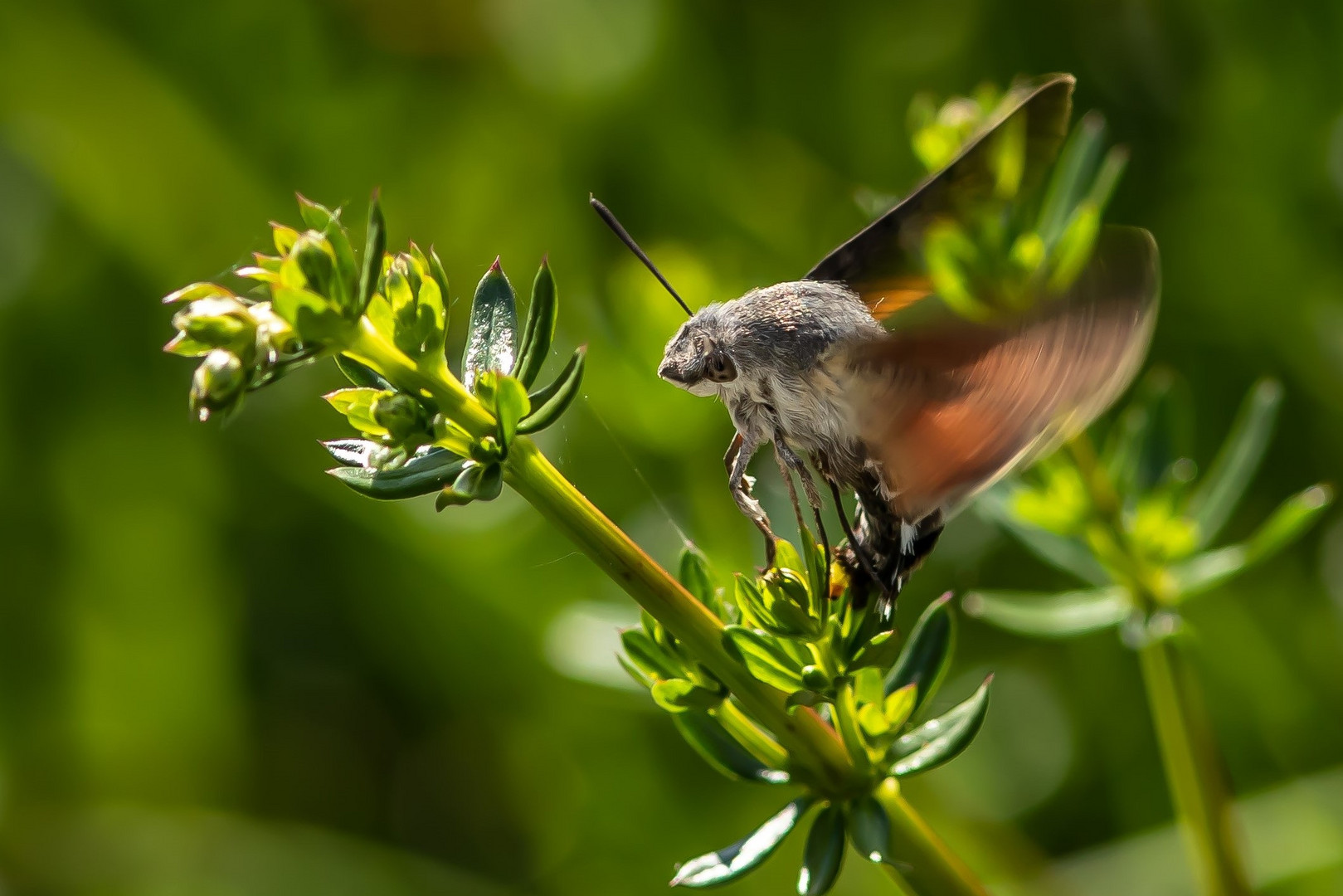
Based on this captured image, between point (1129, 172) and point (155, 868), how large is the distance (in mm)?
4202

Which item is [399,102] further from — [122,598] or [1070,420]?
[1070,420]

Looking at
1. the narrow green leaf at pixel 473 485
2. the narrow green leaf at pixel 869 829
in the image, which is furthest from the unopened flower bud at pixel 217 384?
the narrow green leaf at pixel 869 829

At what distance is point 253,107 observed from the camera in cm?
465

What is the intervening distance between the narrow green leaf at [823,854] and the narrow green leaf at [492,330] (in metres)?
0.71

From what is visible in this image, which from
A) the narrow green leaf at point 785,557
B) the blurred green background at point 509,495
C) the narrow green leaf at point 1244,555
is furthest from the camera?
the blurred green background at point 509,495

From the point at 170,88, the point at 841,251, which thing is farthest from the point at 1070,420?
the point at 170,88

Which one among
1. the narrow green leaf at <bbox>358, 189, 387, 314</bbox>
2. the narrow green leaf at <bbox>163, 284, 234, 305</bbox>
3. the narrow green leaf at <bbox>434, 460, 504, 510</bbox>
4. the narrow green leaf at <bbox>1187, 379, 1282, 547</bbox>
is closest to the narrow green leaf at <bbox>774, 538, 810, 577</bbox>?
the narrow green leaf at <bbox>434, 460, 504, 510</bbox>

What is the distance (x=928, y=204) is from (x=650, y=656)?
1.04m

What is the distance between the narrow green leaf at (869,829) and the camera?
1.39 metres

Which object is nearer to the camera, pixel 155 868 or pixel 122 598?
pixel 155 868

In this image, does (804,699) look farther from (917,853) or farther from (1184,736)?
(1184,736)

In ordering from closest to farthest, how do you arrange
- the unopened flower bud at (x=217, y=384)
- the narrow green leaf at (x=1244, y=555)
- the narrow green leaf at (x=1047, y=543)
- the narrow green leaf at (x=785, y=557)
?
1. the unopened flower bud at (x=217, y=384)
2. the narrow green leaf at (x=785, y=557)
3. the narrow green leaf at (x=1244, y=555)
4. the narrow green leaf at (x=1047, y=543)

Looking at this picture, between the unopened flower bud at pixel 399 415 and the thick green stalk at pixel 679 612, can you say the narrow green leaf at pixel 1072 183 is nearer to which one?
the thick green stalk at pixel 679 612

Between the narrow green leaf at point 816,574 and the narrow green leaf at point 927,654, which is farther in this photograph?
the narrow green leaf at point 927,654
